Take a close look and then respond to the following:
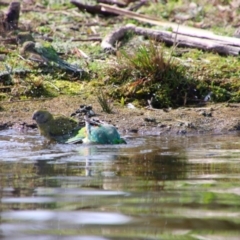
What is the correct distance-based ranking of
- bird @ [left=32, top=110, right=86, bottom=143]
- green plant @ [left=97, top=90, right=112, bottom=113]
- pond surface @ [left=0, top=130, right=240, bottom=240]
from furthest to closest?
green plant @ [left=97, top=90, right=112, bottom=113] < bird @ [left=32, top=110, right=86, bottom=143] < pond surface @ [left=0, top=130, right=240, bottom=240]

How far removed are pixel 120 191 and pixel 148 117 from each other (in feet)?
15.3

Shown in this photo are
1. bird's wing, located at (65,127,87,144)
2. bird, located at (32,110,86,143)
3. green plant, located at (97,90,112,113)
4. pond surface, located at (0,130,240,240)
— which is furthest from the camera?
green plant, located at (97,90,112,113)

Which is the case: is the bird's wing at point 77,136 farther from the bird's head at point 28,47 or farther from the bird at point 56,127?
the bird's head at point 28,47

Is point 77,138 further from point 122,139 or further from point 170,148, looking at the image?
point 170,148

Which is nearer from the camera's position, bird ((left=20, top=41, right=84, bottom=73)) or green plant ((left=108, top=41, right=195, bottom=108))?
green plant ((left=108, top=41, right=195, bottom=108))

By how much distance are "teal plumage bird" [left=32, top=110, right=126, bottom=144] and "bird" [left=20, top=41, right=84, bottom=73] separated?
2.37m

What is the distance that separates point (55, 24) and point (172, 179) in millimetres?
9005

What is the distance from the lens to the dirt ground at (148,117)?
927 centimetres

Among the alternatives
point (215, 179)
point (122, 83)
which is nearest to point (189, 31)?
point (122, 83)

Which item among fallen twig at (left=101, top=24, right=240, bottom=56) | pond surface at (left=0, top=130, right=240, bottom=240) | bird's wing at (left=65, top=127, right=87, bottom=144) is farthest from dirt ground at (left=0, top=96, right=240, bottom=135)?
fallen twig at (left=101, top=24, right=240, bottom=56)

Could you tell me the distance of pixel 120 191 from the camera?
16.1 ft

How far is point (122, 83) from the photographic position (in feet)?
34.3

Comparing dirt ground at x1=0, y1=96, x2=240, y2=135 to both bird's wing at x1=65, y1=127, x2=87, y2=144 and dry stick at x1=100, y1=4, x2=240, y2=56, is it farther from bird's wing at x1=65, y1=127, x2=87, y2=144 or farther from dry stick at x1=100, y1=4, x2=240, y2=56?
dry stick at x1=100, y1=4, x2=240, y2=56

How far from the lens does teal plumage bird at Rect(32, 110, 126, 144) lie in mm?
7898
